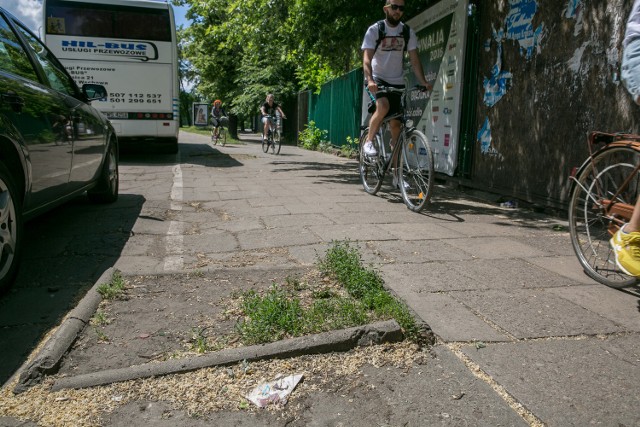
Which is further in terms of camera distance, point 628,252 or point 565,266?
point 565,266

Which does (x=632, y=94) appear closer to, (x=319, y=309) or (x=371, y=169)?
(x=319, y=309)

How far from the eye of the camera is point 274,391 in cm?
220

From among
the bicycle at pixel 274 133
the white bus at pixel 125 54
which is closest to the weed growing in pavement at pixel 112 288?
the white bus at pixel 125 54

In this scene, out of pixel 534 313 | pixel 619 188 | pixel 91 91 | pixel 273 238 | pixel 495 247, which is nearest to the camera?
pixel 534 313

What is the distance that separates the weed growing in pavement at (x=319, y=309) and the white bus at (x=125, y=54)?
33.7 ft

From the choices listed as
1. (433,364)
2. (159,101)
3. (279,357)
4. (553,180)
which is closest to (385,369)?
(433,364)

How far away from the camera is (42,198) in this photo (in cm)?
388

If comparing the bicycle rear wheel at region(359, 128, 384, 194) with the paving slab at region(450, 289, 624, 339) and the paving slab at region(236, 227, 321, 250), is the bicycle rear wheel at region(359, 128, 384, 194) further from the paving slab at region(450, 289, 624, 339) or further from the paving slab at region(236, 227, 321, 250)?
the paving slab at region(450, 289, 624, 339)

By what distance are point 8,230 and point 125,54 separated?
1010 cm

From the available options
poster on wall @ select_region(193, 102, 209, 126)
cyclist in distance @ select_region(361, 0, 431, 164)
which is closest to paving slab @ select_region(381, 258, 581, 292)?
cyclist in distance @ select_region(361, 0, 431, 164)

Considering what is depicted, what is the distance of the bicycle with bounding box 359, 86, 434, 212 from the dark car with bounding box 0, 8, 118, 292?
3.09m

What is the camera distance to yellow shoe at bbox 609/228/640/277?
9.69 feet

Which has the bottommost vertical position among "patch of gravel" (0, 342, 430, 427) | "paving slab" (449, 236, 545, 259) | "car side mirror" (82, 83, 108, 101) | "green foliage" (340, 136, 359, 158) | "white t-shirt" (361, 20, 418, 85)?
"patch of gravel" (0, 342, 430, 427)

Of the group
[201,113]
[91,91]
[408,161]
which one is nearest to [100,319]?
[91,91]
